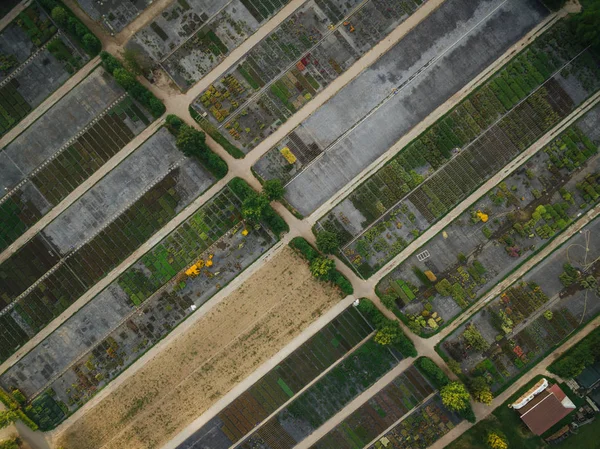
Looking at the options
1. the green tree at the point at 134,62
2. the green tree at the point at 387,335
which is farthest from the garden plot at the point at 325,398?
the green tree at the point at 134,62

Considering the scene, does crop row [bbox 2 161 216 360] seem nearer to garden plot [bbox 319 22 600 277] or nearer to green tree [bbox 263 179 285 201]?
green tree [bbox 263 179 285 201]

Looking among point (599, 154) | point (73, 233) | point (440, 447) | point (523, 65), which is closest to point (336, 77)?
point (523, 65)

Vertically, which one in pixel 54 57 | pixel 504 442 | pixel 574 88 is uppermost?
pixel 54 57

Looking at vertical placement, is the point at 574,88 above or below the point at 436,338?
above

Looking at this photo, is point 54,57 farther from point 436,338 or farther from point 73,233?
point 436,338

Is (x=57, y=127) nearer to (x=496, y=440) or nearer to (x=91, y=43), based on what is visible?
(x=91, y=43)

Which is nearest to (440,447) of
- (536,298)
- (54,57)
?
(536,298)
